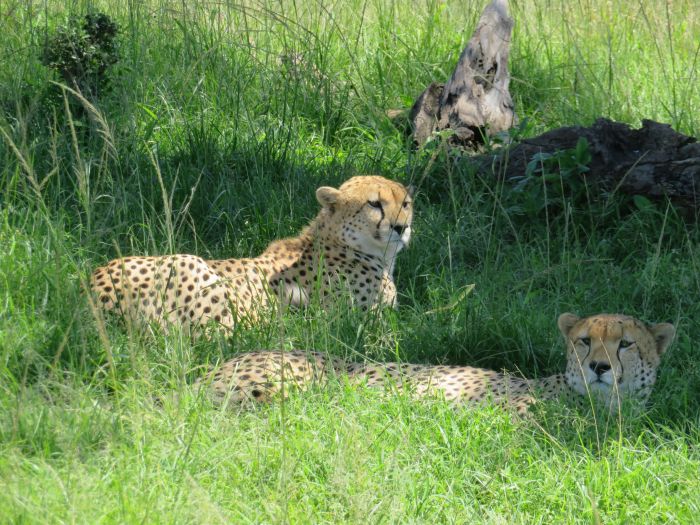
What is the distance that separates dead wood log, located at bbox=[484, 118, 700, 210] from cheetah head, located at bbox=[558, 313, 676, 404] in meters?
1.52

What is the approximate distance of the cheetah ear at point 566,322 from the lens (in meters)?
3.70

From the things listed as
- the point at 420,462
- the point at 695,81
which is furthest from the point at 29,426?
the point at 695,81

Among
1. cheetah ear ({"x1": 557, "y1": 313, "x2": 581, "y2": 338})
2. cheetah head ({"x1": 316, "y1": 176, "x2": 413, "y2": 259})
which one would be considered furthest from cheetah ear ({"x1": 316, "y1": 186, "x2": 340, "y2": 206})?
cheetah ear ({"x1": 557, "y1": 313, "x2": 581, "y2": 338})

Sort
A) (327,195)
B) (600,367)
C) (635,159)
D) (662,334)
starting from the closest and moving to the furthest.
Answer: (600,367), (662,334), (327,195), (635,159)

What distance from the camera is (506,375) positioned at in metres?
3.76

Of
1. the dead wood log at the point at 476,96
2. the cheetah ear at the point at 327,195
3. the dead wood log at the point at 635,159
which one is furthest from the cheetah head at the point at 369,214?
the dead wood log at the point at 476,96

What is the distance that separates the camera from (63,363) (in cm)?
348

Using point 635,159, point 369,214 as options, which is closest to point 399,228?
point 369,214

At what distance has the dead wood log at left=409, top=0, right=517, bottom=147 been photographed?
5.93 meters

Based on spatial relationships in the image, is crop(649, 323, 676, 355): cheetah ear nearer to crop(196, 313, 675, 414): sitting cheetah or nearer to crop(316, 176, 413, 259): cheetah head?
crop(196, 313, 675, 414): sitting cheetah

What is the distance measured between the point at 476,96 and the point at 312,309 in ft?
7.38

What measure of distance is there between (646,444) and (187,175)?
2.70 m

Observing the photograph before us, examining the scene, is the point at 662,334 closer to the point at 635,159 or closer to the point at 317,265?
the point at 317,265

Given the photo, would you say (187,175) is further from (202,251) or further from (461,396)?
(461,396)
